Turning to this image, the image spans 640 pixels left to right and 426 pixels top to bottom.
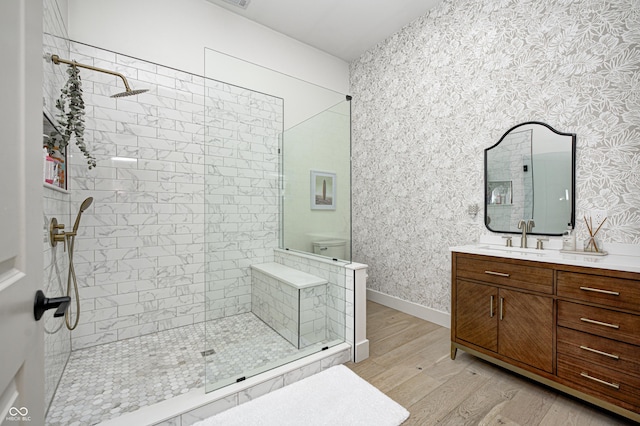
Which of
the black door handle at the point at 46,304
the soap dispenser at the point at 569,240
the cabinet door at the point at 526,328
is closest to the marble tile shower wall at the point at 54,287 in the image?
the black door handle at the point at 46,304

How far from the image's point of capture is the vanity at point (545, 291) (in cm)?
146

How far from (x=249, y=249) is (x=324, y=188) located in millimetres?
860

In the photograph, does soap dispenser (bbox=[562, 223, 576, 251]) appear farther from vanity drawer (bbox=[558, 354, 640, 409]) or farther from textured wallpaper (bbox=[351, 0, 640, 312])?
vanity drawer (bbox=[558, 354, 640, 409])

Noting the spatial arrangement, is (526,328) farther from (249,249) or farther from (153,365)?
(153,365)

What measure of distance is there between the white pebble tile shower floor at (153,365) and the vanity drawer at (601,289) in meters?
1.85

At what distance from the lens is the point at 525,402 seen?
170 centimetres

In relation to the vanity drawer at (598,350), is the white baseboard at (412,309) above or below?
below

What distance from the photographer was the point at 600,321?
151cm

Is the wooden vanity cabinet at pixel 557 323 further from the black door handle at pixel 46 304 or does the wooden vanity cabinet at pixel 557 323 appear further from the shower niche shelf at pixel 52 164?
the shower niche shelf at pixel 52 164

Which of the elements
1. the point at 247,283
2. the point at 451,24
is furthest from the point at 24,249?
the point at 451,24

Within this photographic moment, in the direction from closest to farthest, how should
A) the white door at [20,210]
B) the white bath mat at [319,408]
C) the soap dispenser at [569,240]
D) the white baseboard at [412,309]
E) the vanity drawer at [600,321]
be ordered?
the white door at [20,210]
the vanity drawer at [600,321]
the white bath mat at [319,408]
the soap dispenser at [569,240]
the white baseboard at [412,309]

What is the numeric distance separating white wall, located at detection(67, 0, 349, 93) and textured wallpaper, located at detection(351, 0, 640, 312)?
4.02ft

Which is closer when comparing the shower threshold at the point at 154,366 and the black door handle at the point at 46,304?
the black door handle at the point at 46,304

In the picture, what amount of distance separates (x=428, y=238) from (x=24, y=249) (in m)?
3.01
